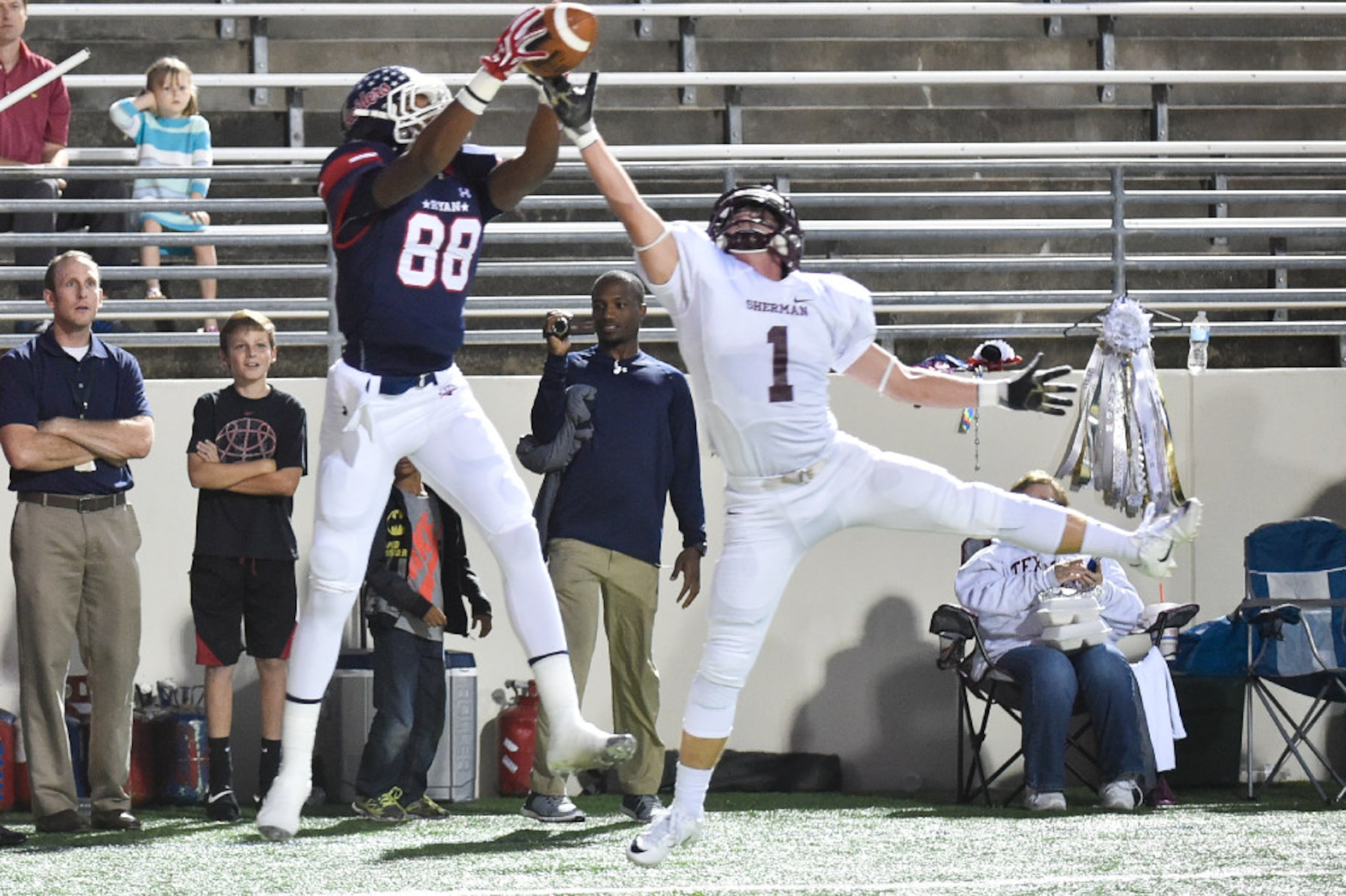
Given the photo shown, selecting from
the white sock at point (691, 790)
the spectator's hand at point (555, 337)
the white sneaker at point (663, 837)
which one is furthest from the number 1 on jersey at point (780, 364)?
the spectator's hand at point (555, 337)

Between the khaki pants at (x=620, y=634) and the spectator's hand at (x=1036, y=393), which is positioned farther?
the khaki pants at (x=620, y=634)

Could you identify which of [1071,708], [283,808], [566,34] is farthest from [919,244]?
[283,808]

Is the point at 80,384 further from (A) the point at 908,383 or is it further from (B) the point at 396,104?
(A) the point at 908,383

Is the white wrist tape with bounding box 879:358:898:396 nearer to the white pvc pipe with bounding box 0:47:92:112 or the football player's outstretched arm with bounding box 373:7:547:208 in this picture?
the football player's outstretched arm with bounding box 373:7:547:208

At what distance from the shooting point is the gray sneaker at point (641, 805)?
688cm

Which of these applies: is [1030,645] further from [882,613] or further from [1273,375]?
[1273,375]

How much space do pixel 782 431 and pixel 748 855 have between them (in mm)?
1689

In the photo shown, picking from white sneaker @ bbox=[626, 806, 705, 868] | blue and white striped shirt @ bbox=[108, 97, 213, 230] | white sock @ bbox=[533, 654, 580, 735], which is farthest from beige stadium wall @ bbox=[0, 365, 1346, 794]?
white sock @ bbox=[533, 654, 580, 735]

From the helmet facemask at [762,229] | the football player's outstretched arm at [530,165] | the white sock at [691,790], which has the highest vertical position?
the football player's outstretched arm at [530,165]

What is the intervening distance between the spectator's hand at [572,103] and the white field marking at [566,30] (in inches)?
5.1

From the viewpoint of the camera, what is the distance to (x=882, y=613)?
28.5 ft

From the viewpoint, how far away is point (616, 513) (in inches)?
276

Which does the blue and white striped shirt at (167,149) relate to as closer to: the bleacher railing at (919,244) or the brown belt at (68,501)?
the bleacher railing at (919,244)

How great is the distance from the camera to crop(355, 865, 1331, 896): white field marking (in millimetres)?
5230
